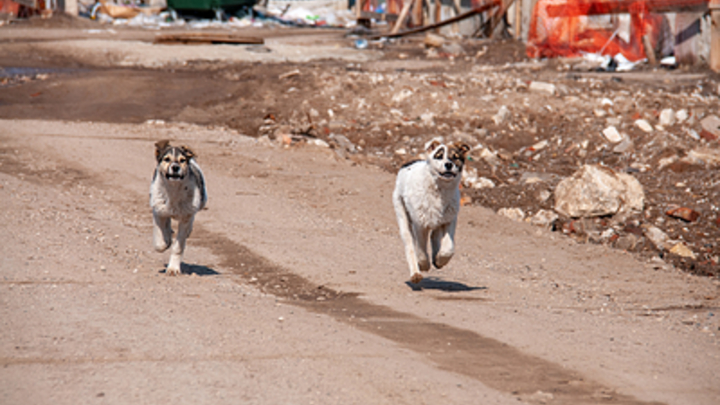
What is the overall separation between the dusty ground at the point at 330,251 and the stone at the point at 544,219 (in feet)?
0.54

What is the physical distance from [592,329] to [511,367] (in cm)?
135

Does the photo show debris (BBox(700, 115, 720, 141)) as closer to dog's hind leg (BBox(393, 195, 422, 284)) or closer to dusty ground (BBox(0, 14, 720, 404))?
dusty ground (BBox(0, 14, 720, 404))

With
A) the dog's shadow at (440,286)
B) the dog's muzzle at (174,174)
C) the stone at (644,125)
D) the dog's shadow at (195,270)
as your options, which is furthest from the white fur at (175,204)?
the stone at (644,125)

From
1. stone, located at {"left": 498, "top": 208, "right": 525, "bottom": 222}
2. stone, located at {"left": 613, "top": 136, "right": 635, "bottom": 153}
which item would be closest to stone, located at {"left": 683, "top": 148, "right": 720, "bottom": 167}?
stone, located at {"left": 613, "top": 136, "right": 635, "bottom": 153}

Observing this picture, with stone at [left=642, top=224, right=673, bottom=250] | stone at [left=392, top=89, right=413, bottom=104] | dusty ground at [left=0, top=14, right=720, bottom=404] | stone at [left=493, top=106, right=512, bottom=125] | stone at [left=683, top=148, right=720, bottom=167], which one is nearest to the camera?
dusty ground at [left=0, top=14, right=720, bottom=404]

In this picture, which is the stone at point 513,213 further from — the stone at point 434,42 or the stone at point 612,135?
the stone at point 434,42

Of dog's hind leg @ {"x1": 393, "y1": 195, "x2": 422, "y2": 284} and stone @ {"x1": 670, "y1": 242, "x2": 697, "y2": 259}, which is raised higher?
dog's hind leg @ {"x1": 393, "y1": 195, "x2": 422, "y2": 284}

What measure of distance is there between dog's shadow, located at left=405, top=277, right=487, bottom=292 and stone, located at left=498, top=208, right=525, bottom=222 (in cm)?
421

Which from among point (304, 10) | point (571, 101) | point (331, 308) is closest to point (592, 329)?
point (331, 308)

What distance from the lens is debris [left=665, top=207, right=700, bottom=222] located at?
1129 centimetres

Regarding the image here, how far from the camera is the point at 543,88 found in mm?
16859

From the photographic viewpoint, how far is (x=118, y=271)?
23.7 ft

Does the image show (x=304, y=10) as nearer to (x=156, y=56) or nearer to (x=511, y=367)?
(x=156, y=56)

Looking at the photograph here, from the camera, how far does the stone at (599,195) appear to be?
1141 centimetres
